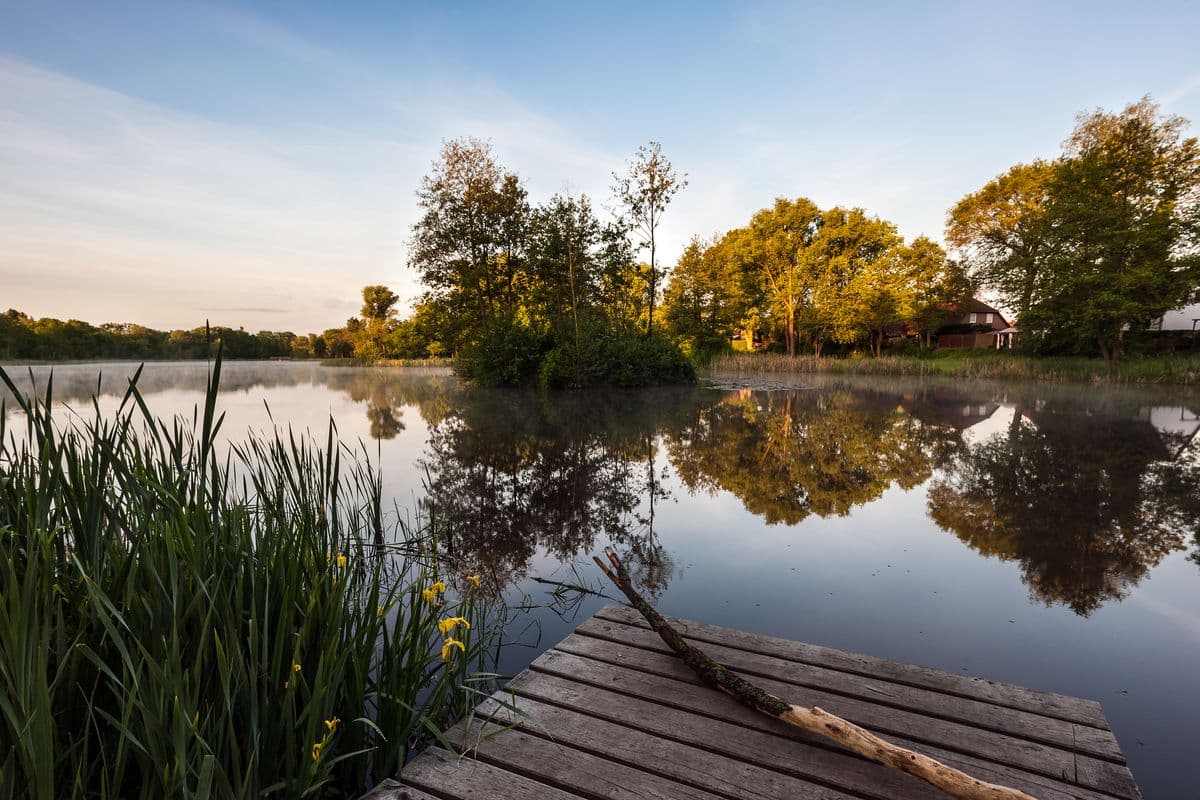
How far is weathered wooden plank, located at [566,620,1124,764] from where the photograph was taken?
6.05 feet

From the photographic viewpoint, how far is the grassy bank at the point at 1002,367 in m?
20.0

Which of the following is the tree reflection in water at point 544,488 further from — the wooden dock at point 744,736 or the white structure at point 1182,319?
the white structure at point 1182,319

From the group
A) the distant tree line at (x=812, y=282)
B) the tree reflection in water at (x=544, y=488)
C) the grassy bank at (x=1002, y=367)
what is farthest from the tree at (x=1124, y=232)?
the tree reflection in water at (x=544, y=488)

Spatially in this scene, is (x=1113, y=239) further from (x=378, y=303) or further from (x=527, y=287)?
(x=378, y=303)

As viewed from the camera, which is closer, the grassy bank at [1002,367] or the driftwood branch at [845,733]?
the driftwood branch at [845,733]

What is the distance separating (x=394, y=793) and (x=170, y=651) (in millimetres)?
816

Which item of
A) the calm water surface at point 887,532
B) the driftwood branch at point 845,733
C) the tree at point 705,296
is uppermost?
the tree at point 705,296

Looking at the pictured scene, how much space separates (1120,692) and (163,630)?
3839 mm

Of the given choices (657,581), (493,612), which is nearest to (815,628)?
(657,581)

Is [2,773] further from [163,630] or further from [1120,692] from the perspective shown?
[1120,692]

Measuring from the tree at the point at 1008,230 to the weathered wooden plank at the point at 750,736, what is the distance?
30629 mm

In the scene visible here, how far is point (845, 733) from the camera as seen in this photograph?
174cm

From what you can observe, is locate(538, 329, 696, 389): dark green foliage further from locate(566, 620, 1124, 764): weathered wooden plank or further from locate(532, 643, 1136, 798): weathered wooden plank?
locate(532, 643, 1136, 798): weathered wooden plank

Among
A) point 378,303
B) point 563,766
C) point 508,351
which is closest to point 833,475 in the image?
point 563,766
